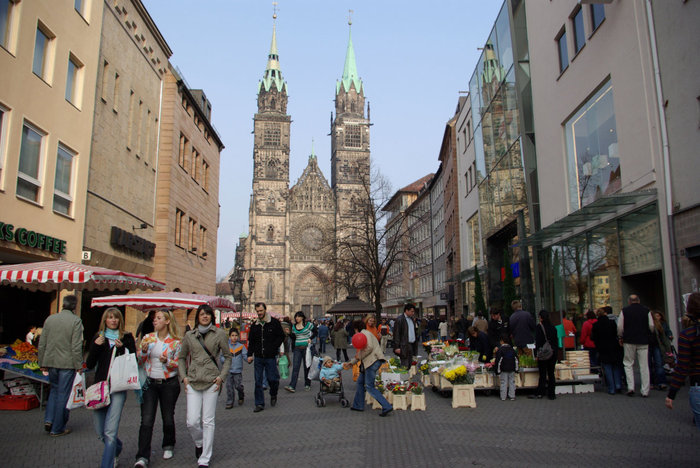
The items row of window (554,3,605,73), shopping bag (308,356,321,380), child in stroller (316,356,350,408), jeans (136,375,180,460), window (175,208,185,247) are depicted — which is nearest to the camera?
jeans (136,375,180,460)

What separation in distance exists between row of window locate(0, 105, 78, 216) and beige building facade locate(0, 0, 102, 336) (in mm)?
Result: 24

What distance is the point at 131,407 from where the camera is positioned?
10.2 m

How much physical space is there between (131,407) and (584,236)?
12.3 metres

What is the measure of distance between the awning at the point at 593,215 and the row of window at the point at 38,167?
13.1m

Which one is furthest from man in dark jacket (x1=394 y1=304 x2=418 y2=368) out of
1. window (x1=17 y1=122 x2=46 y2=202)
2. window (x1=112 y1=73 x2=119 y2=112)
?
window (x1=112 y1=73 x2=119 y2=112)

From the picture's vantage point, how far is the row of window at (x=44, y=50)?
1238 centimetres

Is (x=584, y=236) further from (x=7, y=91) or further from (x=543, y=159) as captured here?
(x=7, y=91)

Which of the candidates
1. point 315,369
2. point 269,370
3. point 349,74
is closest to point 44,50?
point 269,370

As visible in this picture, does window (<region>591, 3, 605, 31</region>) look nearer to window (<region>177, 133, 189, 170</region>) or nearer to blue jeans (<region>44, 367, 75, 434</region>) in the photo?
blue jeans (<region>44, 367, 75, 434</region>)

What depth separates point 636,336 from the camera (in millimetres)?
9914

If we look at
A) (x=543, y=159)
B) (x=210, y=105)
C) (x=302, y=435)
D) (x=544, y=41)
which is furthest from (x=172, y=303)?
(x=210, y=105)

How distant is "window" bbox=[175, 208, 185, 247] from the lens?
84.7 feet

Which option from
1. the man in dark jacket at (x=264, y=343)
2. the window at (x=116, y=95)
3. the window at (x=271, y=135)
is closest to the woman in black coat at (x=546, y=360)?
the man in dark jacket at (x=264, y=343)

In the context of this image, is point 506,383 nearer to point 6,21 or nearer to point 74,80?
point 6,21
